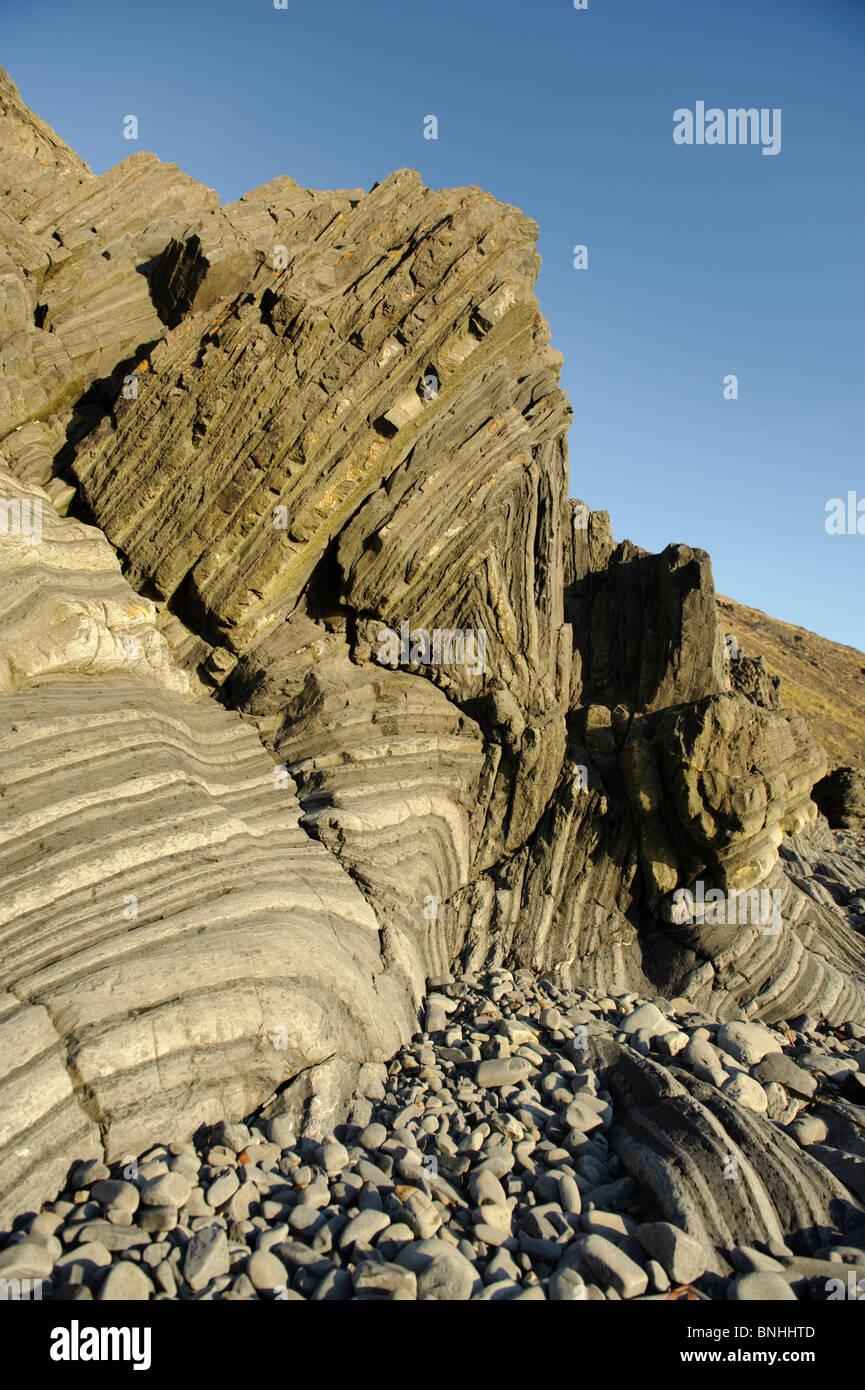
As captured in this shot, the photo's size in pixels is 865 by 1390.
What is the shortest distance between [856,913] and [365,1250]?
1271cm

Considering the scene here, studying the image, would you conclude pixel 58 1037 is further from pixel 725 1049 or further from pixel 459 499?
pixel 459 499

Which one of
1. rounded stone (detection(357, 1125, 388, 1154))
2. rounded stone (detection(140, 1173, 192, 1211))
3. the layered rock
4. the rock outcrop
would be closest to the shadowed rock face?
the layered rock

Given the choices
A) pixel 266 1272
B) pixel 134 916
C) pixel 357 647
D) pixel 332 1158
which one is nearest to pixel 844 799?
pixel 357 647

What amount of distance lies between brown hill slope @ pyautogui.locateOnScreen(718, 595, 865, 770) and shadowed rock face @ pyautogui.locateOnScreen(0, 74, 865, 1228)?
2188 centimetres

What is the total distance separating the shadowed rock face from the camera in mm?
8031

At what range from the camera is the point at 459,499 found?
12.5 m

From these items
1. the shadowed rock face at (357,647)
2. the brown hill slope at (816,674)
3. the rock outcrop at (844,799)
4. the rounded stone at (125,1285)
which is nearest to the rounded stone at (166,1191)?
the rounded stone at (125,1285)

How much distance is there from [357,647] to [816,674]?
40.7 m

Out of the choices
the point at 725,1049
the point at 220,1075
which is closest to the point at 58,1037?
the point at 220,1075

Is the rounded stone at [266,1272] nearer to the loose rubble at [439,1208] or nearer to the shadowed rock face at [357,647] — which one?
the loose rubble at [439,1208]

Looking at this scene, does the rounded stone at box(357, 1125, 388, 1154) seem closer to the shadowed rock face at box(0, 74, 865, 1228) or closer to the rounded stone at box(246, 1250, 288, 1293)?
the shadowed rock face at box(0, 74, 865, 1228)

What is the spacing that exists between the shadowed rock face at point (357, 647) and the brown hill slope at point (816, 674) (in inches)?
862

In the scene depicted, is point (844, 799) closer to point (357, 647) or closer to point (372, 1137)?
point (357, 647)

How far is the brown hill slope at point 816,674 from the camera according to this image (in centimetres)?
3541
